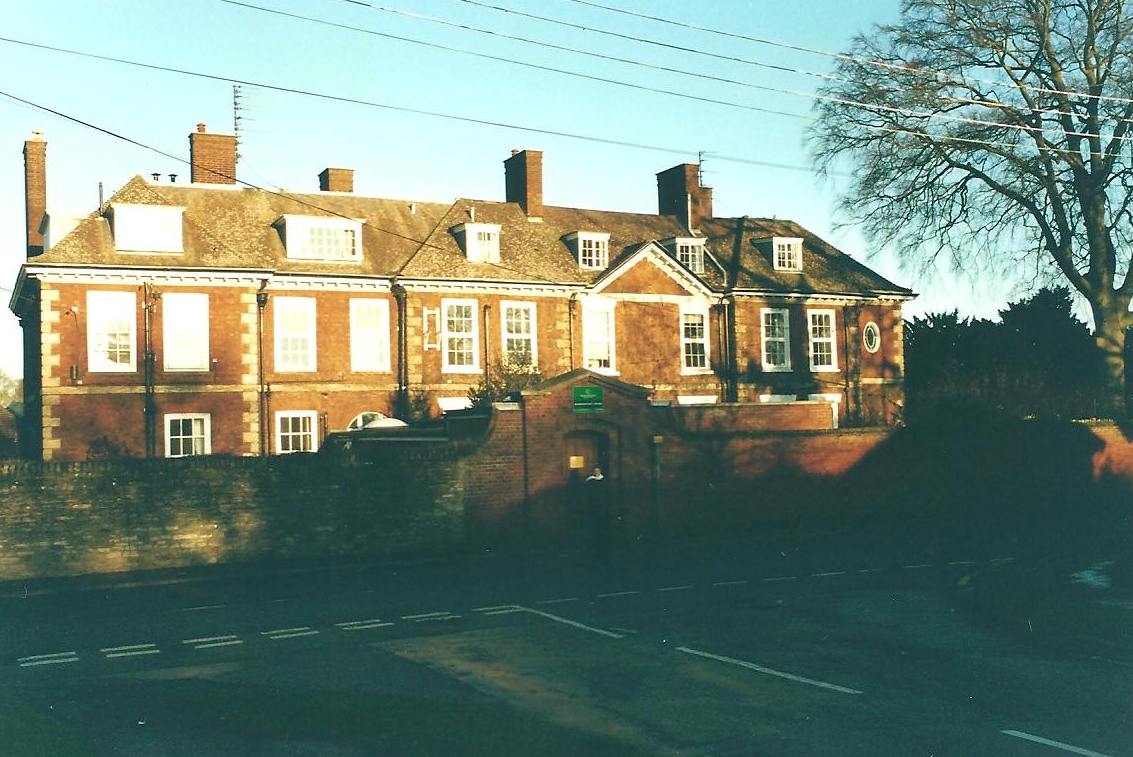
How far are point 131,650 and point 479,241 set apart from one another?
2640 centimetres

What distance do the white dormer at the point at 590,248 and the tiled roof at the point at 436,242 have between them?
10.2 inches

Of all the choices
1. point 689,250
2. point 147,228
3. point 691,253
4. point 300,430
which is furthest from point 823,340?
point 147,228

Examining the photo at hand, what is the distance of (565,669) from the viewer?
12.2 m

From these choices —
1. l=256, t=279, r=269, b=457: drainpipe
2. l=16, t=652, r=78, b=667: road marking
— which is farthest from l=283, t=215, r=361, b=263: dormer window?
l=16, t=652, r=78, b=667: road marking

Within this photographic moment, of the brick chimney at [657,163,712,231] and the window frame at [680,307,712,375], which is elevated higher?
the brick chimney at [657,163,712,231]

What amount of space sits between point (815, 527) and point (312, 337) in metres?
17.3

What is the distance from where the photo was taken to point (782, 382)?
143ft

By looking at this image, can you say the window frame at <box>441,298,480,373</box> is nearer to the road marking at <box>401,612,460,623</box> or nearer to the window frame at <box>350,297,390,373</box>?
the window frame at <box>350,297,390,373</box>

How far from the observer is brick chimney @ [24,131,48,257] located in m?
39.3

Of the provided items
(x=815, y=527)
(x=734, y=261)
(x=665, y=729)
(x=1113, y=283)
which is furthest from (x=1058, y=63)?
(x=665, y=729)

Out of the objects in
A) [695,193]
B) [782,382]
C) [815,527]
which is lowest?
[815,527]

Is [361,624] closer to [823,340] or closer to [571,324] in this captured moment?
[571,324]

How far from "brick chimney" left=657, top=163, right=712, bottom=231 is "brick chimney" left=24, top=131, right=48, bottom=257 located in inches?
955

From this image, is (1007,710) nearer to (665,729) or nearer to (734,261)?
(665,729)
